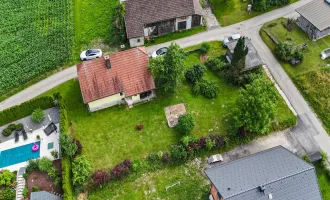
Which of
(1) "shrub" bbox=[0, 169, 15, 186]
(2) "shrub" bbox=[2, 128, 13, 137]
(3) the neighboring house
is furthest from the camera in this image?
(3) the neighboring house

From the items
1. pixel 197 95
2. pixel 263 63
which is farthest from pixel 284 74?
pixel 197 95

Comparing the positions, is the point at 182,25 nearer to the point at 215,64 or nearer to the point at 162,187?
the point at 215,64

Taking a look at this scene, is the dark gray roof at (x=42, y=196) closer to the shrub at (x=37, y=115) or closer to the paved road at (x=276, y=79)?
the shrub at (x=37, y=115)

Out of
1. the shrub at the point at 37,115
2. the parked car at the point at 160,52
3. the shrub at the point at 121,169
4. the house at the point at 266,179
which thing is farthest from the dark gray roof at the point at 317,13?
the shrub at the point at 37,115

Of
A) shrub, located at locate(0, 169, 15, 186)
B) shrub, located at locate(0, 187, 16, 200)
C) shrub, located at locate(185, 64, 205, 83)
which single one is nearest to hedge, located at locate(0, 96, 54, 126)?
shrub, located at locate(0, 169, 15, 186)

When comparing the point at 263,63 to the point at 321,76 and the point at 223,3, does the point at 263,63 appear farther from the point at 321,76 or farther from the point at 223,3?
the point at 223,3

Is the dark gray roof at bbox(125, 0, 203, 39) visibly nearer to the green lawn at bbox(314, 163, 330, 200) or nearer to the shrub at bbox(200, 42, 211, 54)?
the shrub at bbox(200, 42, 211, 54)
